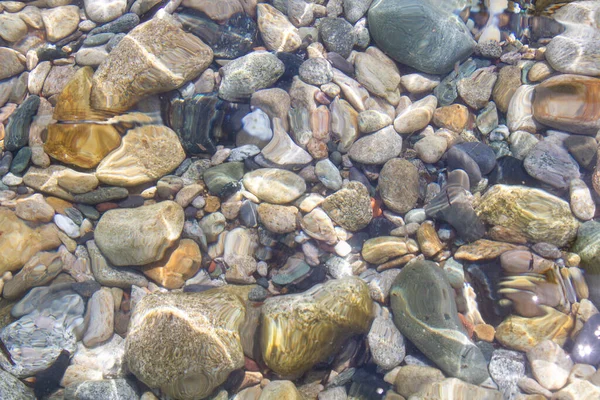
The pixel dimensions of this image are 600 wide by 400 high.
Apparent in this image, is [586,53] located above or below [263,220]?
above

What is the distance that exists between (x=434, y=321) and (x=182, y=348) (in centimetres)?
213

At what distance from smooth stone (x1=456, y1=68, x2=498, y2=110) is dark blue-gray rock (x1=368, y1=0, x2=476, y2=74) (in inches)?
10.5

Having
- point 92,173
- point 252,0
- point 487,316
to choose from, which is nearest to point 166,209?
point 92,173

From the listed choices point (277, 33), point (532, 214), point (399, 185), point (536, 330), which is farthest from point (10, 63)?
point (536, 330)

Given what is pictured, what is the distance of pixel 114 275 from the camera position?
3816 mm

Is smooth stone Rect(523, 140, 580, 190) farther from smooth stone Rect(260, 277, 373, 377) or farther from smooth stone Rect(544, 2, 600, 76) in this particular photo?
smooth stone Rect(260, 277, 373, 377)

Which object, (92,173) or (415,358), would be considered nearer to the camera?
(415,358)

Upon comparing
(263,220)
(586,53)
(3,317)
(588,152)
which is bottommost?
(3,317)

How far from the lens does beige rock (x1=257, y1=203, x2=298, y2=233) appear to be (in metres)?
3.95

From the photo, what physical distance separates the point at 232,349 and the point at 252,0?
3.79m

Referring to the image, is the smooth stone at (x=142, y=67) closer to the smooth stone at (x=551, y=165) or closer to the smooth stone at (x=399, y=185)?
the smooth stone at (x=399, y=185)

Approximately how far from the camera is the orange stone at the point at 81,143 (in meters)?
4.03

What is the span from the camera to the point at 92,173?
4035mm

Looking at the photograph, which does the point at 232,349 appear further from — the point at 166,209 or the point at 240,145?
the point at 240,145
